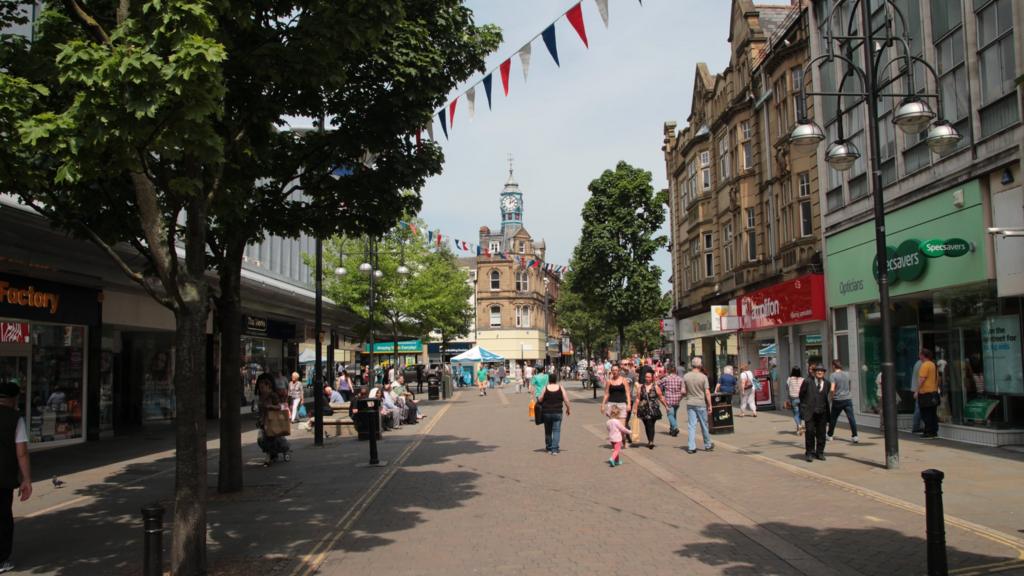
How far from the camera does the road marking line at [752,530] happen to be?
272 inches

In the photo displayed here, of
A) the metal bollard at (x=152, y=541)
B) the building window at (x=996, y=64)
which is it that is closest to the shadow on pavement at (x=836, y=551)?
the metal bollard at (x=152, y=541)

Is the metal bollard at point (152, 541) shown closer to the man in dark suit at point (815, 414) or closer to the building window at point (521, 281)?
the man in dark suit at point (815, 414)

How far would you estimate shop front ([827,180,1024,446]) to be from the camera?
47.5ft

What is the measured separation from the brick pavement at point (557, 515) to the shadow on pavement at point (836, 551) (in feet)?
0.06

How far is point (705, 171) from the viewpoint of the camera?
35.4 metres

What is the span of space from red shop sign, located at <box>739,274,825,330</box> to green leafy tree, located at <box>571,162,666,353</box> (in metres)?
9.03

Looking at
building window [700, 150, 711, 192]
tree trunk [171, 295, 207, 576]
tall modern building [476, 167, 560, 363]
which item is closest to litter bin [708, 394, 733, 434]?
tree trunk [171, 295, 207, 576]

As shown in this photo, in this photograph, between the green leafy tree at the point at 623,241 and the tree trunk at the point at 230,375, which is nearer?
the tree trunk at the point at 230,375

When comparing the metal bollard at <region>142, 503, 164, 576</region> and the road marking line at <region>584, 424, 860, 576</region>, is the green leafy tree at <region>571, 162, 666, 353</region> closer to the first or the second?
the road marking line at <region>584, 424, 860, 576</region>

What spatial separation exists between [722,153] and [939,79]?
54.1 feet

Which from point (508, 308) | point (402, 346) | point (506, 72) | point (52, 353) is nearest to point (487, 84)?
point (506, 72)

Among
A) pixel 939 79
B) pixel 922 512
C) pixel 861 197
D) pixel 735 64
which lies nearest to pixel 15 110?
pixel 922 512

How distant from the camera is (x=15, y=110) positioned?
6.50 m

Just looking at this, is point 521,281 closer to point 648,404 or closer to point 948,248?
point 648,404
